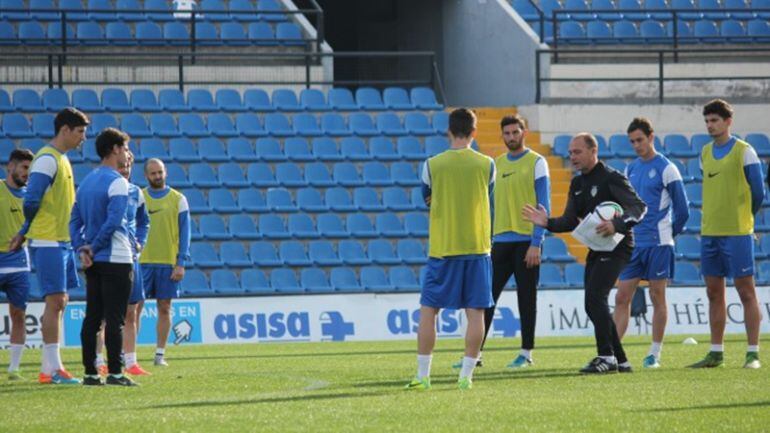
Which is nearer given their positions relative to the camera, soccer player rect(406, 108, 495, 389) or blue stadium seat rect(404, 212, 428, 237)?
soccer player rect(406, 108, 495, 389)

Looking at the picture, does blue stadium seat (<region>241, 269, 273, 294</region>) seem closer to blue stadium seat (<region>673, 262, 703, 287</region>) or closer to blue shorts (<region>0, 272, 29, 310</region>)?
blue stadium seat (<region>673, 262, 703, 287</region>)

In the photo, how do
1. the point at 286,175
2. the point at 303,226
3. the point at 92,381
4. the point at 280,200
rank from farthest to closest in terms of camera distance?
the point at 286,175 < the point at 280,200 < the point at 303,226 < the point at 92,381

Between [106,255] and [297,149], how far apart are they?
13737 mm

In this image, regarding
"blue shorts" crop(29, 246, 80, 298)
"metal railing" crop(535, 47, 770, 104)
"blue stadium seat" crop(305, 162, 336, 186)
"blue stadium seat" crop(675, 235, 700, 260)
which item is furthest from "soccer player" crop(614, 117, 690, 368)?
"metal railing" crop(535, 47, 770, 104)

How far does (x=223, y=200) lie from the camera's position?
2395cm

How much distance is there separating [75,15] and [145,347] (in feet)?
33.0

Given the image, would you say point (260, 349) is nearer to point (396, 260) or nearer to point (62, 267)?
point (396, 260)

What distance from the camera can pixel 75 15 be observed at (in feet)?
90.5

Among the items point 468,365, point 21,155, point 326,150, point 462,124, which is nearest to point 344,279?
point 326,150

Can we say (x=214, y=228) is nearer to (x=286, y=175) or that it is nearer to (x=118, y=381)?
(x=286, y=175)

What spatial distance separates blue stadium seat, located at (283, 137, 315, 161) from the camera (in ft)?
81.9

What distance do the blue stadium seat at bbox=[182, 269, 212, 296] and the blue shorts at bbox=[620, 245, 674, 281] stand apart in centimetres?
976

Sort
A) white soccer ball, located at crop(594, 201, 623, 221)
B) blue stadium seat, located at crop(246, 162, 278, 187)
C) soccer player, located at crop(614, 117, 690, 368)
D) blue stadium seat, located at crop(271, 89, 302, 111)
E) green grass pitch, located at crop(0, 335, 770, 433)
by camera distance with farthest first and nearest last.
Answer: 1. blue stadium seat, located at crop(271, 89, 302, 111)
2. blue stadium seat, located at crop(246, 162, 278, 187)
3. soccer player, located at crop(614, 117, 690, 368)
4. white soccer ball, located at crop(594, 201, 623, 221)
5. green grass pitch, located at crop(0, 335, 770, 433)

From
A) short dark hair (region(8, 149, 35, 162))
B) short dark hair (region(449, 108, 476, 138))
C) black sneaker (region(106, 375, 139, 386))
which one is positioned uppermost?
short dark hair (region(449, 108, 476, 138))
